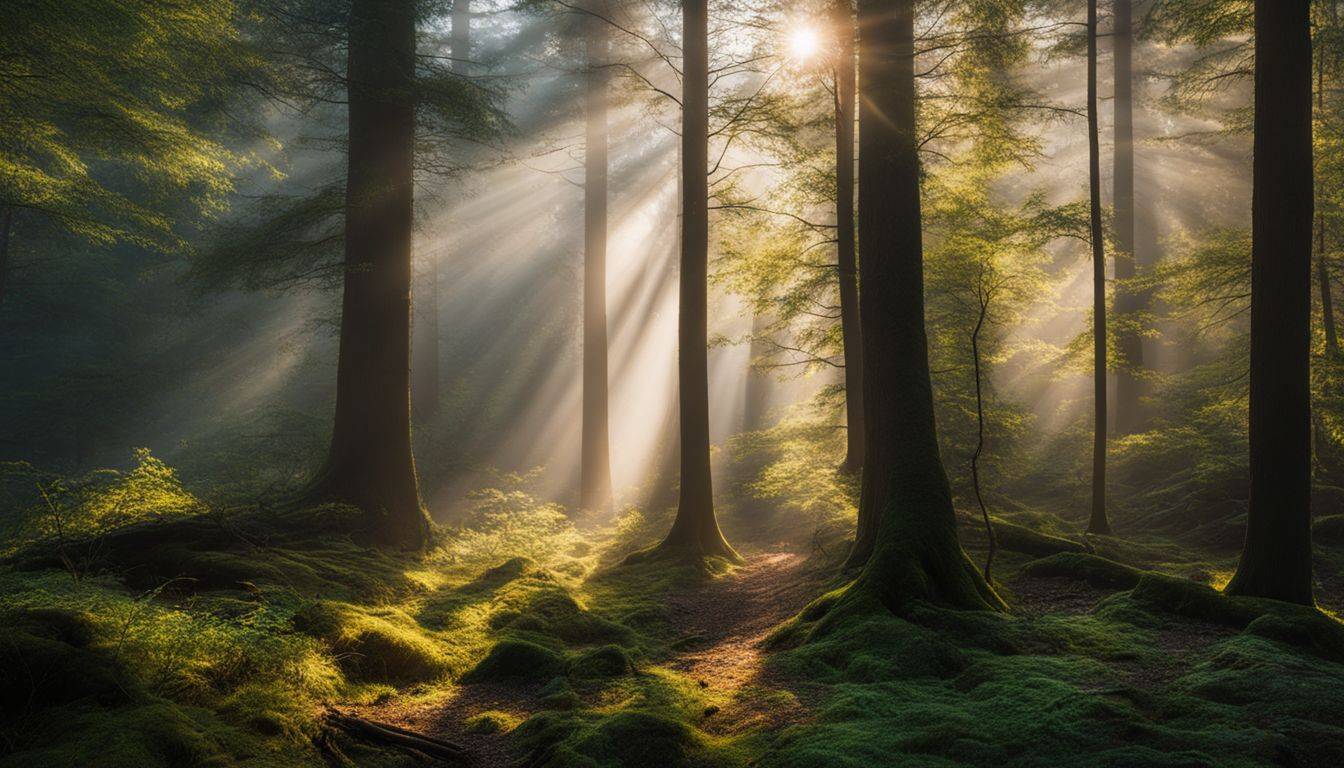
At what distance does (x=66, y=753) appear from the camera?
3404 mm

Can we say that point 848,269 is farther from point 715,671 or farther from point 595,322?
point 715,671

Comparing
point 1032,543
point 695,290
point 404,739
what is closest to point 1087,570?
point 1032,543

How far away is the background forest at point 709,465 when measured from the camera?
4559mm

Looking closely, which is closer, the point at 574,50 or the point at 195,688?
the point at 195,688

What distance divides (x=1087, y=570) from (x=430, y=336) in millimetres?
22344

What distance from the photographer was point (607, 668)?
6.36 m

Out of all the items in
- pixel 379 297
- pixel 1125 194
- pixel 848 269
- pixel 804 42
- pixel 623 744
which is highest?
pixel 804 42

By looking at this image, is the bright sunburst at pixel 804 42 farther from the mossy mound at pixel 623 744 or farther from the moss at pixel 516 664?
the mossy mound at pixel 623 744

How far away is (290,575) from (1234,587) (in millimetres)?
9527

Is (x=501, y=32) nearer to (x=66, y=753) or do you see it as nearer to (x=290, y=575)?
(x=290, y=575)

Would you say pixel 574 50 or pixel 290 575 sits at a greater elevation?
pixel 574 50

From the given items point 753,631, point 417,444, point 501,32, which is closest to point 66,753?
point 753,631

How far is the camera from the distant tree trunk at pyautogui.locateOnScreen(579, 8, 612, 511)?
19.8 metres

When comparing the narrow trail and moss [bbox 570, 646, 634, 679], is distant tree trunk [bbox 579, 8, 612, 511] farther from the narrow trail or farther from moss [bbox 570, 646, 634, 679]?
moss [bbox 570, 646, 634, 679]
